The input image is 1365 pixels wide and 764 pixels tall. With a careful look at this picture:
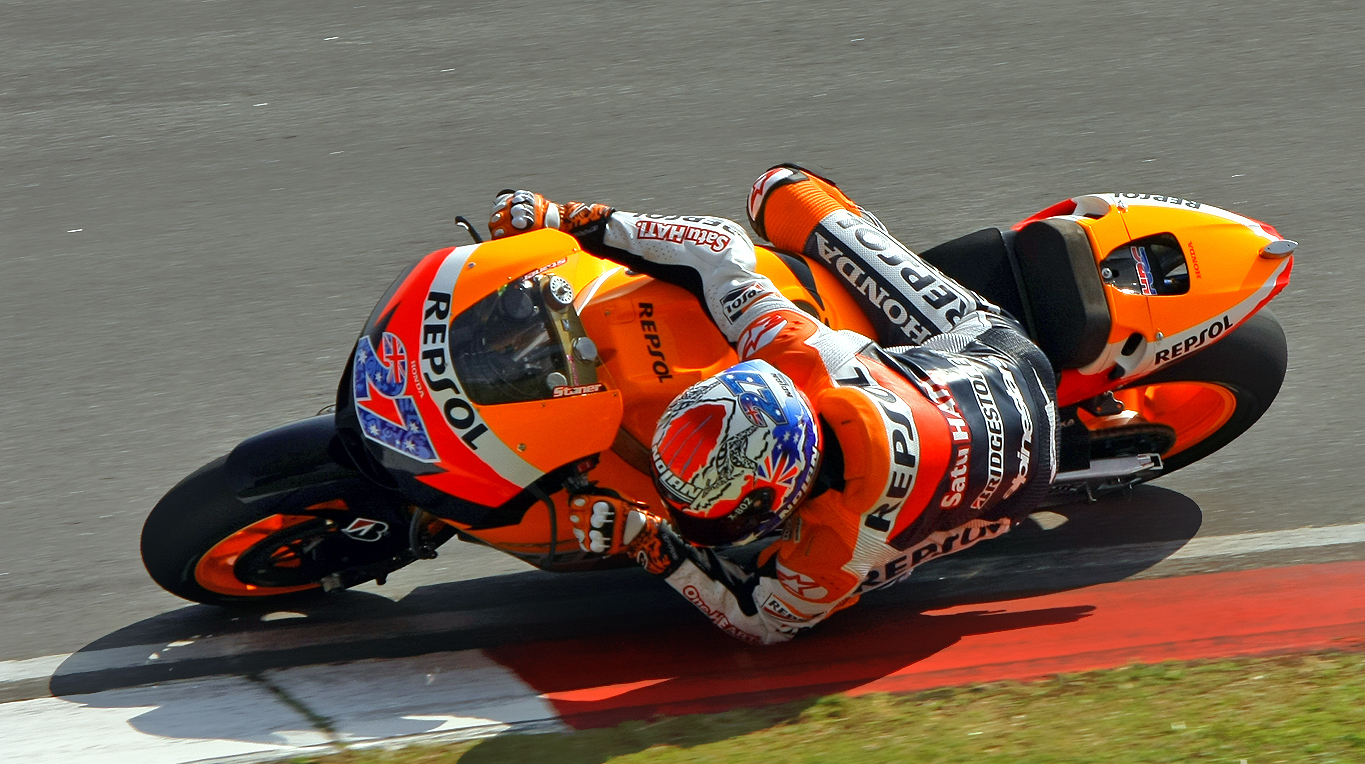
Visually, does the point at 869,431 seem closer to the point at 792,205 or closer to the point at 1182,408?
the point at 792,205

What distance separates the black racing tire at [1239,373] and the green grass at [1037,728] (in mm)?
1066

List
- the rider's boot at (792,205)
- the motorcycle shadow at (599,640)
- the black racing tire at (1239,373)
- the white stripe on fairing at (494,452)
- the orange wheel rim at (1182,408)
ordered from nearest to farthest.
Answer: the white stripe on fairing at (494,452), the motorcycle shadow at (599,640), the rider's boot at (792,205), the black racing tire at (1239,373), the orange wheel rim at (1182,408)

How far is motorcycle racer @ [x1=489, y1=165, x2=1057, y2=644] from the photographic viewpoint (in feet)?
11.2

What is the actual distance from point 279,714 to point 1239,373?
3.17 metres

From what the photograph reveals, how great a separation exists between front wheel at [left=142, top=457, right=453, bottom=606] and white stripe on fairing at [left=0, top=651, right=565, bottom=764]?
29 cm

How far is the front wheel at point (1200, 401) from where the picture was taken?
4520 mm

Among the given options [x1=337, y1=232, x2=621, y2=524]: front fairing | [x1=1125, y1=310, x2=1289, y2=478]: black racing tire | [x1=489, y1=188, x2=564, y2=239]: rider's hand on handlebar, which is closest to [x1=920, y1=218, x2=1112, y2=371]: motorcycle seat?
[x1=1125, y1=310, x2=1289, y2=478]: black racing tire

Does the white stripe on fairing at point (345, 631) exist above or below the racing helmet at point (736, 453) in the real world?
below

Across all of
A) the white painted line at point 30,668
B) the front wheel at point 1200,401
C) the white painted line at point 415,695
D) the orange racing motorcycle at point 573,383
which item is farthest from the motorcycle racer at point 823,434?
the white painted line at point 30,668

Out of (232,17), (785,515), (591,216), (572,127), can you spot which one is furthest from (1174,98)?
(232,17)

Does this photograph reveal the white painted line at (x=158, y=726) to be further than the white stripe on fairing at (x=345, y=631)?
No

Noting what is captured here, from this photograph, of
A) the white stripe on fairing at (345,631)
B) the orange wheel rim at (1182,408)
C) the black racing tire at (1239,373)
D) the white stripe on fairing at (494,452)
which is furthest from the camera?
the orange wheel rim at (1182,408)

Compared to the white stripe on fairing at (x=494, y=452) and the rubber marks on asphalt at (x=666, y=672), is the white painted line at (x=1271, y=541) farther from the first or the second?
the white stripe on fairing at (x=494, y=452)

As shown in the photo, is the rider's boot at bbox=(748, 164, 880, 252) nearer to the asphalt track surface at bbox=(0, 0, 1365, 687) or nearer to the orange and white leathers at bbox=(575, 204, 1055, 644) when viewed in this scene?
the orange and white leathers at bbox=(575, 204, 1055, 644)
